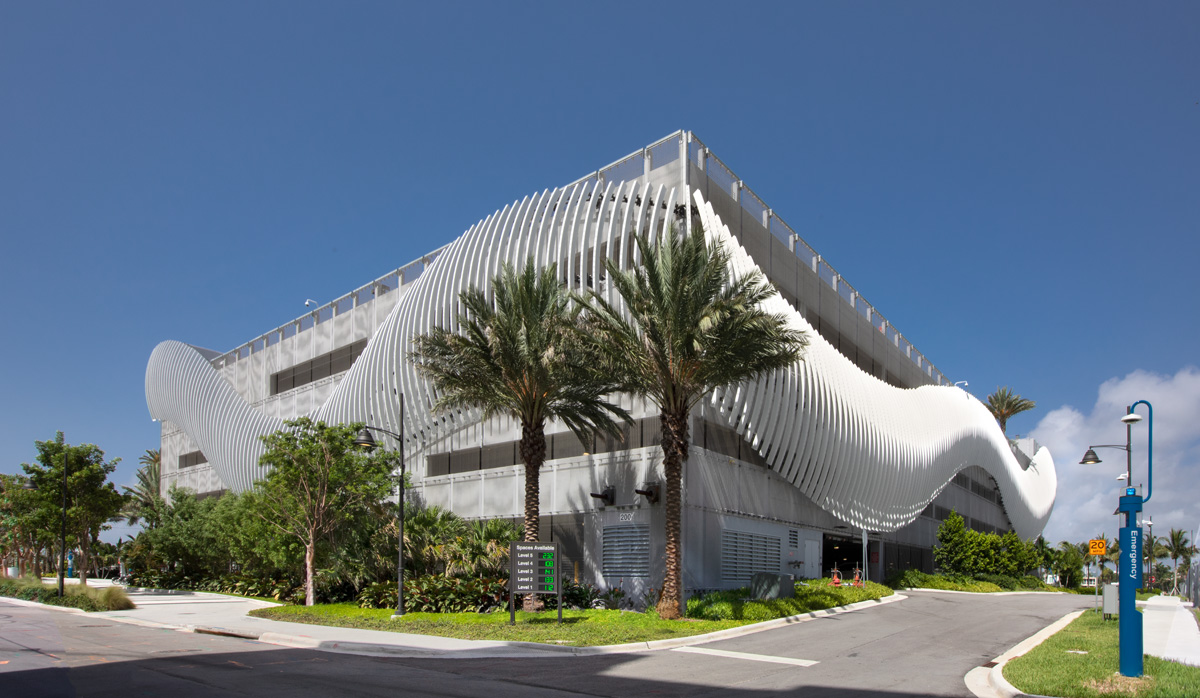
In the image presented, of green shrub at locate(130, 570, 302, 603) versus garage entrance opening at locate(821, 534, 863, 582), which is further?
garage entrance opening at locate(821, 534, 863, 582)

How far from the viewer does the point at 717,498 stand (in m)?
28.9

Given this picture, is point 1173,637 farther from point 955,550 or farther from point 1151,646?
point 955,550

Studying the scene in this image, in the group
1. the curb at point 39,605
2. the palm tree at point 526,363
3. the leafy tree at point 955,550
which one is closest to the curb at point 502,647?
the palm tree at point 526,363

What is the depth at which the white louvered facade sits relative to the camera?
94.1 feet

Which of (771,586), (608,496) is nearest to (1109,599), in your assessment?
(771,586)

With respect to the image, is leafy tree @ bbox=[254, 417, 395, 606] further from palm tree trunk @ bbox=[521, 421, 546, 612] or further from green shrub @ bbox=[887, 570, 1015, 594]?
green shrub @ bbox=[887, 570, 1015, 594]

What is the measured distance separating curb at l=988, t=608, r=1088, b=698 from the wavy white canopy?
854 centimetres

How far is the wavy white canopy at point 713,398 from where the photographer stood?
28.8m

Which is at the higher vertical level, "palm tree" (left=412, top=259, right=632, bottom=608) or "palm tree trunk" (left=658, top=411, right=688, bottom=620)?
"palm tree" (left=412, top=259, right=632, bottom=608)

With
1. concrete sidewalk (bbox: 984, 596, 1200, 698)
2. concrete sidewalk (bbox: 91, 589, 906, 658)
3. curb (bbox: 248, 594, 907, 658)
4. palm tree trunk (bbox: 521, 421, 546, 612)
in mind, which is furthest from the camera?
palm tree trunk (bbox: 521, 421, 546, 612)

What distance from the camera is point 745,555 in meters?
30.2

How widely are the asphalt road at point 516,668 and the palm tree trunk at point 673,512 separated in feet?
8.49

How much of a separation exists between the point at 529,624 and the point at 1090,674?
12735 mm

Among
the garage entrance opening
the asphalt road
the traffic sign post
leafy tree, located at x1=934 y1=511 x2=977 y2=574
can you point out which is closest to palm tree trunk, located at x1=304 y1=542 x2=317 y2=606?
the asphalt road
